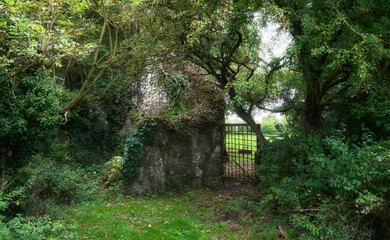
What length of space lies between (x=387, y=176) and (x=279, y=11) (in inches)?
141

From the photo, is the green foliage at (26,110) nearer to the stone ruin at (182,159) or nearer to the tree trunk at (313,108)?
the stone ruin at (182,159)

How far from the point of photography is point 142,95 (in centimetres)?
1229

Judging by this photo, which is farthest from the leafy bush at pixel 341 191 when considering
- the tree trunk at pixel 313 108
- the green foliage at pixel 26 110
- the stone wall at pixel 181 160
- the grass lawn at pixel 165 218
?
the green foliage at pixel 26 110

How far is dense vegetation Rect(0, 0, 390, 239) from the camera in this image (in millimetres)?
4781

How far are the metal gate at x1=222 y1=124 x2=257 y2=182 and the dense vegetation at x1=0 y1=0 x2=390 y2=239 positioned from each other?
104cm

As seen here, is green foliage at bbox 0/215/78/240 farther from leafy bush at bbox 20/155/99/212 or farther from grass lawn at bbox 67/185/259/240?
leafy bush at bbox 20/155/99/212

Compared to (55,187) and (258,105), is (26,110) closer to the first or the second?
(55,187)

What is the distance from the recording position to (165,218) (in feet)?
21.4

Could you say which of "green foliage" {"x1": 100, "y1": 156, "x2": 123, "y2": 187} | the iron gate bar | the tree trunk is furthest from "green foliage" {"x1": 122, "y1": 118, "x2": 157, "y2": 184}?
the tree trunk

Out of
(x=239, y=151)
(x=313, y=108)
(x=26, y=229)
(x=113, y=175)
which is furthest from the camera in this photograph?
(x=239, y=151)

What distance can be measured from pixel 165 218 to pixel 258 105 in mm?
5159

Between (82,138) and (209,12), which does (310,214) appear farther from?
(82,138)

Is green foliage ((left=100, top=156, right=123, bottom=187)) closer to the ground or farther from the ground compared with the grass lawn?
farther from the ground

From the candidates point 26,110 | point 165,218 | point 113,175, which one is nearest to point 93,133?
point 113,175
